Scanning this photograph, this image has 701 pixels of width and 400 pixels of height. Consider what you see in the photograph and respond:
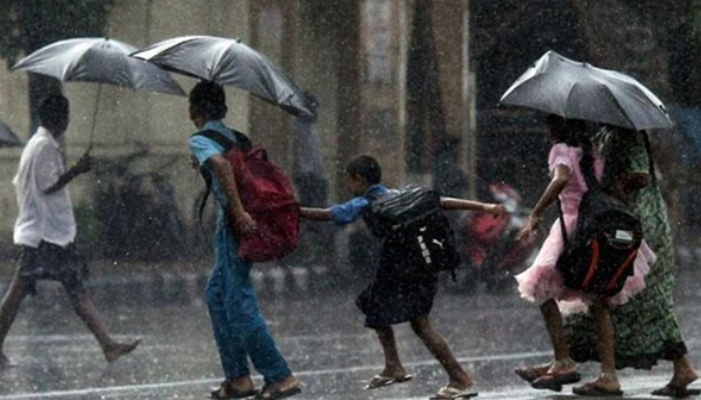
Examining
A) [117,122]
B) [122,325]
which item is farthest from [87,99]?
[122,325]

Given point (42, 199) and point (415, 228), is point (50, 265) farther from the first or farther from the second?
point (415, 228)

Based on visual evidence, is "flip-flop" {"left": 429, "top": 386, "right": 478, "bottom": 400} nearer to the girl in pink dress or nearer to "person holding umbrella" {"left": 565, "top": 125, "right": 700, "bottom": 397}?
the girl in pink dress

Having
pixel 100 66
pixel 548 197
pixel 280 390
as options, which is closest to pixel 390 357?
pixel 280 390

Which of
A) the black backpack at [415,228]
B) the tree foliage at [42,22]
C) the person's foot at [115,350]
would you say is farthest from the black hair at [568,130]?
the tree foliage at [42,22]

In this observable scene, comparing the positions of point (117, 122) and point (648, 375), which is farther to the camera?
point (117, 122)

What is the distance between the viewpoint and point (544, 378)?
38.2 ft

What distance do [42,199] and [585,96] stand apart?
15.3ft

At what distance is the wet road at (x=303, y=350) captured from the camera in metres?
13.2

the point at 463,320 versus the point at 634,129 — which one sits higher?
the point at 634,129

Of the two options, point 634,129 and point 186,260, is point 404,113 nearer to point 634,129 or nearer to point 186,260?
point 186,260

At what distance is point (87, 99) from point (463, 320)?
9.24 m

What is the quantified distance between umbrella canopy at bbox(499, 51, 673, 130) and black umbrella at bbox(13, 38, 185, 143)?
2168 millimetres

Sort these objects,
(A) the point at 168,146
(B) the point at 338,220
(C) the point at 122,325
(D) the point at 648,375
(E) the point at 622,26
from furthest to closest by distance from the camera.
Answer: (E) the point at 622,26 → (A) the point at 168,146 → (C) the point at 122,325 → (D) the point at 648,375 → (B) the point at 338,220

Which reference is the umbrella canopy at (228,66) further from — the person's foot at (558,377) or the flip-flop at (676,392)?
the flip-flop at (676,392)
